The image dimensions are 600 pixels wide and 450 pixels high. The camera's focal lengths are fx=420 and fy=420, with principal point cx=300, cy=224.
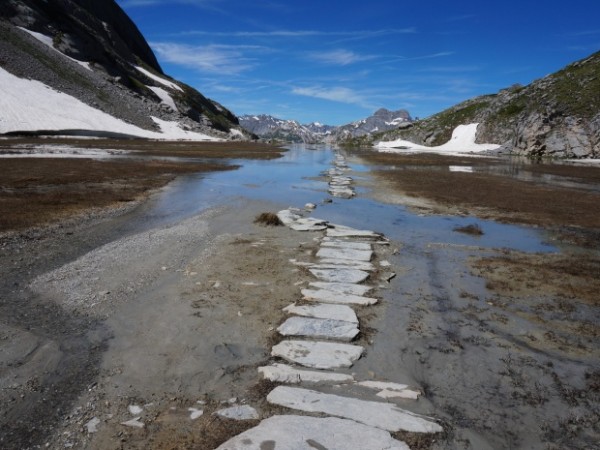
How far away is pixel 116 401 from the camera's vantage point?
5.43 metres

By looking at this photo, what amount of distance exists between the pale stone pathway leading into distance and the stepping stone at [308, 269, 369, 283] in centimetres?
2

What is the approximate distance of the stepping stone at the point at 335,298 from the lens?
880 cm

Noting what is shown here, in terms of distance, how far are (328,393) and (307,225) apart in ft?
34.3

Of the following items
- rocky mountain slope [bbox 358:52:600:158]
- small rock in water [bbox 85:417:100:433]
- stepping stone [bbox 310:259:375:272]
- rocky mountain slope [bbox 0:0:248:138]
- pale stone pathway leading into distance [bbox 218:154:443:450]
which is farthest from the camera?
rocky mountain slope [bbox 0:0:248:138]

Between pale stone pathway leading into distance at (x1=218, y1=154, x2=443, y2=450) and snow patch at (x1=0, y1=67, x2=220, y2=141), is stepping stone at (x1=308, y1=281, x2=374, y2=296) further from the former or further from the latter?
snow patch at (x1=0, y1=67, x2=220, y2=141)

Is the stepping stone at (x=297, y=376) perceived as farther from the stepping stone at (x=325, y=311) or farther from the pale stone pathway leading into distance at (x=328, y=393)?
the stepping stone at (x=325, y=311)

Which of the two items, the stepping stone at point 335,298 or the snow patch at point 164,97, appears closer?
the stepping stone at point 335,298

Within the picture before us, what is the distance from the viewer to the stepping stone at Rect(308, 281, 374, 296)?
9.38 metres

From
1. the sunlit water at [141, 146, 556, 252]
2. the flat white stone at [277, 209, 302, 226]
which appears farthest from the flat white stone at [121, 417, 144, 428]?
the flat white stone at [277, 209, 302, 226]

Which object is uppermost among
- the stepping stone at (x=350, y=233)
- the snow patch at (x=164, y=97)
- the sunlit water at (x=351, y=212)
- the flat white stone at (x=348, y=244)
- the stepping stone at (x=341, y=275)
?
the snow patch at (x=164, y=97)

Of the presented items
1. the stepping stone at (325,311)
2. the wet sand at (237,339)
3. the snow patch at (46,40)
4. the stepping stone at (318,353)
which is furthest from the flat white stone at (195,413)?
the snow patch at (46,40)

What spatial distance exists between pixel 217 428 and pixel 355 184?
93.7ft

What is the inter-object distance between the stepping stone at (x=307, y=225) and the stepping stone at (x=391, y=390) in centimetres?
972

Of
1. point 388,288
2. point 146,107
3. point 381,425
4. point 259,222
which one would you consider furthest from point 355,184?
point 146,107
